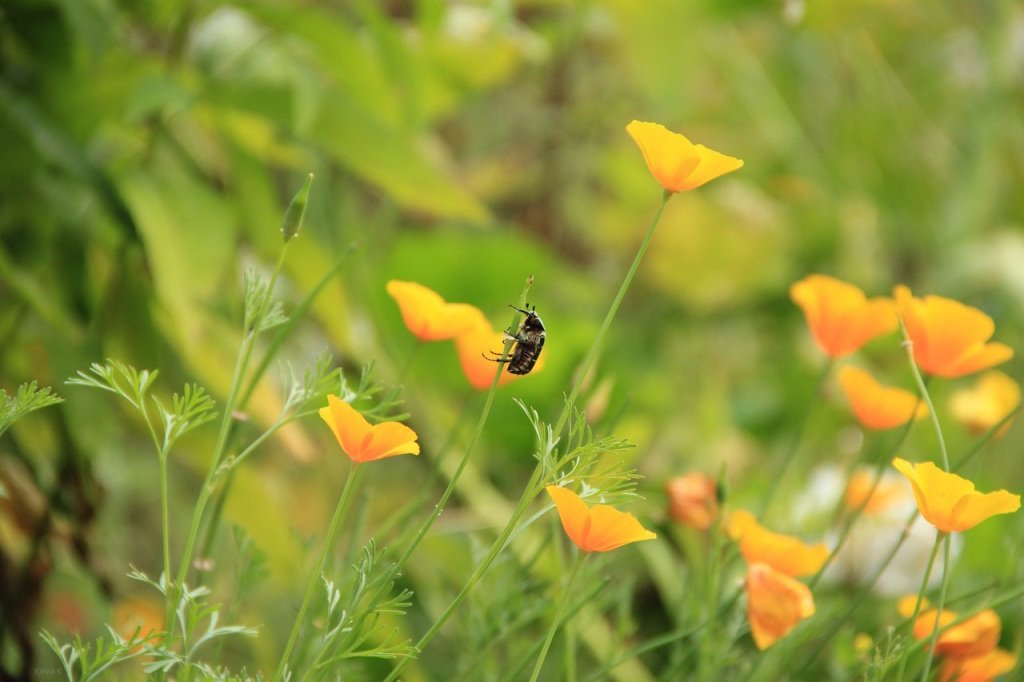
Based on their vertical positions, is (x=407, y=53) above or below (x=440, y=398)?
above

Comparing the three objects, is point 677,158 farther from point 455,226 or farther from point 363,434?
point 455,226

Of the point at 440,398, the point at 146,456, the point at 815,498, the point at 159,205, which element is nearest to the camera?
the point at 159,205

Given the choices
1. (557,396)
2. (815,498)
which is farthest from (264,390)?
(815,498)

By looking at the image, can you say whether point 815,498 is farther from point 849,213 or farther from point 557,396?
point 849,213

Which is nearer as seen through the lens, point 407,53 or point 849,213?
point 407,53

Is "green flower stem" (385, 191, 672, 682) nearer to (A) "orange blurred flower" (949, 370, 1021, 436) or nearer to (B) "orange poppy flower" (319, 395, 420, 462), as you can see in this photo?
(B) "orange poppy flower" (319, 395, 420, 462)

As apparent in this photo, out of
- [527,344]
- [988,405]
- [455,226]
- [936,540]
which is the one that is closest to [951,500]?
[936,540]

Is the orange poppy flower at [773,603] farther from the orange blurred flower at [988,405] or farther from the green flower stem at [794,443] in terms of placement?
the orange blurred flower at [988,405]
